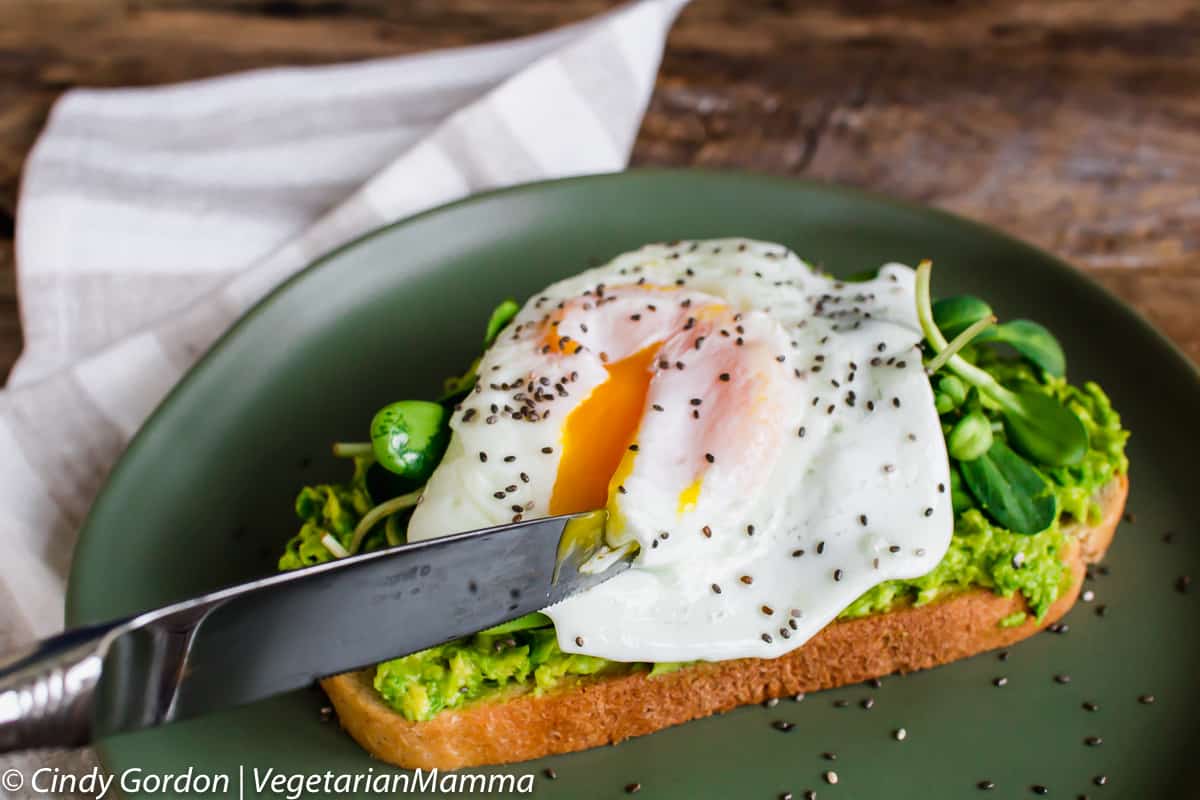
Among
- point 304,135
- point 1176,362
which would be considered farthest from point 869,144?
point 304,135

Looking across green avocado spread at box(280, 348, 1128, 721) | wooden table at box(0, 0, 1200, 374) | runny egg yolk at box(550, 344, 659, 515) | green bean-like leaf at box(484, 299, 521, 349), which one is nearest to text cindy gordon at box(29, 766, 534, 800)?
green avocado spread at box(280, 348, 1128, 721)

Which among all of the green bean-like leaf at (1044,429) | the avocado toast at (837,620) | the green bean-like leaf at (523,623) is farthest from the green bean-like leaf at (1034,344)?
the green bean-like leaf at (523,623)

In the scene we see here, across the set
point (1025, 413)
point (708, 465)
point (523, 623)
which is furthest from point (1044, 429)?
point (523, 623)

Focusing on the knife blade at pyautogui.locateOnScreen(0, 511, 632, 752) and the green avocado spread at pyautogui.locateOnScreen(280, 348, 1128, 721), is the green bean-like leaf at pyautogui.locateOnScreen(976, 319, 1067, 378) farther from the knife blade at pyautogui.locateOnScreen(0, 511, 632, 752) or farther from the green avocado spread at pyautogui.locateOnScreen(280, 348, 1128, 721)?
the knife blade at pyautogui.locateOnScreen(0, 511, 632, 752)

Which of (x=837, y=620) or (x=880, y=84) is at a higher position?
(x=880, y=84)

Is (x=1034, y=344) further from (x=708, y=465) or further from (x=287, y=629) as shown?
(x=287, y=629)

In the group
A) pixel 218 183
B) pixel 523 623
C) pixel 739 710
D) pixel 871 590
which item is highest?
pixel 218 183

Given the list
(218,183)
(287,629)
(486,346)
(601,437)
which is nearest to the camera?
(287,629)
